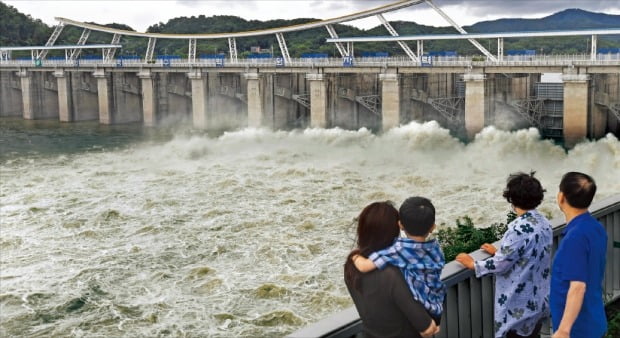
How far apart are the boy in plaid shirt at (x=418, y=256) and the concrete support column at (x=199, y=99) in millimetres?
46081

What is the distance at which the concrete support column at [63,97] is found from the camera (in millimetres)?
59156

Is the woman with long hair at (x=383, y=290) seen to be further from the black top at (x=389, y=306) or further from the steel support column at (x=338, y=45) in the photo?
the steel support column at (x=338, y=45)

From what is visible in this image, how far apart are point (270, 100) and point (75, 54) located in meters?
31.4

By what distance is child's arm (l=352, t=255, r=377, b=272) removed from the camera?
408 cm

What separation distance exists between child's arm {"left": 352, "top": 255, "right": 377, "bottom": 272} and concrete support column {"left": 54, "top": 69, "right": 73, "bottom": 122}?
58.6 meters

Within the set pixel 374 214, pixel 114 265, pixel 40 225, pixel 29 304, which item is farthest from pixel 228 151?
pixel 374 214

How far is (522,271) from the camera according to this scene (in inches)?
191

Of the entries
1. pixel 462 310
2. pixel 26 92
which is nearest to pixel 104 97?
pixel 26 92

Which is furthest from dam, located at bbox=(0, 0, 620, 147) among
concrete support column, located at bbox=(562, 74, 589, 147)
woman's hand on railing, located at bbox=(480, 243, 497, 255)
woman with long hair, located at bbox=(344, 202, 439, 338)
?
woman with long hair, located at bbox=(344, 202, 439, 338)

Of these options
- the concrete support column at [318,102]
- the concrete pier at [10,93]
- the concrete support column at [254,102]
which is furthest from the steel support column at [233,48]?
the concrete pier at [10,93]

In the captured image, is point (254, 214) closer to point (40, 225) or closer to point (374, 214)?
point (40, 225)

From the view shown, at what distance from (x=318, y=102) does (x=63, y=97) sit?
26797 mm

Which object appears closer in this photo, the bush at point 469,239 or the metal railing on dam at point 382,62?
the bush at point 469,239

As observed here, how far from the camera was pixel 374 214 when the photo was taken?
408 centimetres
